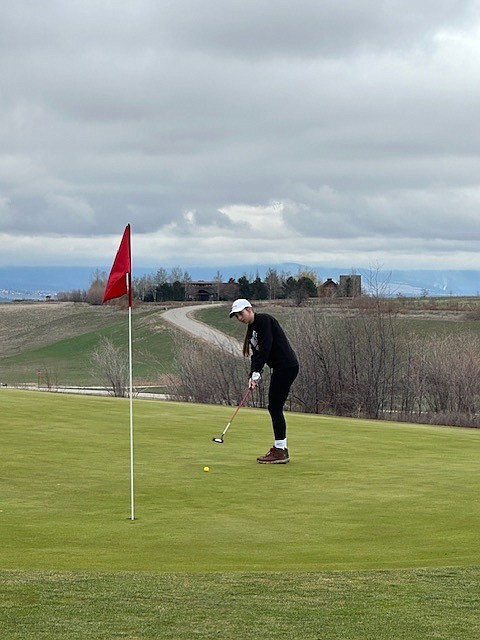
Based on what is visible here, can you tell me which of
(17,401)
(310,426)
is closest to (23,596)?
(310,426)

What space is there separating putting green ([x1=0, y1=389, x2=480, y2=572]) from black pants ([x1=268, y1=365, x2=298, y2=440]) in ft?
2.09

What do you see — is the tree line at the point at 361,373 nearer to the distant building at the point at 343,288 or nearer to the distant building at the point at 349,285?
the distant building at the point at 343,288

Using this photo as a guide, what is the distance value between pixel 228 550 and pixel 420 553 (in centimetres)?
187

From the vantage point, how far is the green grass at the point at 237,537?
7.37 meters

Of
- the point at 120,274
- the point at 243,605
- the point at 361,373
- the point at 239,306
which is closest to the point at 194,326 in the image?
the point at 361,373

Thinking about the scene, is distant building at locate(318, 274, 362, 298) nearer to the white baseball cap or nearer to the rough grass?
the white baseball cap

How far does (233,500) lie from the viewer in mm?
12961

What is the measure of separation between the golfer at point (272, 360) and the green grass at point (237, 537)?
1.54 feet

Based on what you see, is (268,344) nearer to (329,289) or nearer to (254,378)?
(254,378)

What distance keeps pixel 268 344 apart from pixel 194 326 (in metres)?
95.0

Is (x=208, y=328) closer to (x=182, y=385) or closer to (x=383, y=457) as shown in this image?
(x=182, y=385)

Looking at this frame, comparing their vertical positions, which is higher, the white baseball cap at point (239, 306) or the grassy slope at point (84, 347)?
the white baseball cap at point (239, 306)

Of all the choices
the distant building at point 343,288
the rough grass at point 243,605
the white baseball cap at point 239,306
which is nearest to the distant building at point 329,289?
the distant building at point 343,288

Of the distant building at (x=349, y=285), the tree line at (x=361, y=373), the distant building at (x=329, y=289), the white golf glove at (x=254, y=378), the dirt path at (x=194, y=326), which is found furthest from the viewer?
the distant building at (x=329, y=289)
